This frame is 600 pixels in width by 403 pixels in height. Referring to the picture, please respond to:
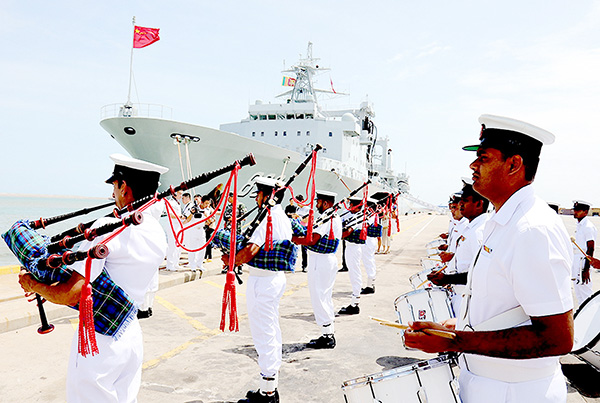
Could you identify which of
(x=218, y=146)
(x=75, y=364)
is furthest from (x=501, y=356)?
(x=218, y=146)

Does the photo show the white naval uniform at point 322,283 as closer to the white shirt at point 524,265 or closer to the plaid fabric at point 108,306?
the plaid fabric at point 108,306

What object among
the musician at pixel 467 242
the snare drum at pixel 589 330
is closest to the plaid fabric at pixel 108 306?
the musician at pixel 467 242

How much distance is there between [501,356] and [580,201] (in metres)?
7.36

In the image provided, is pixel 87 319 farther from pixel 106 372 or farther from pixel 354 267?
pixel 354 267

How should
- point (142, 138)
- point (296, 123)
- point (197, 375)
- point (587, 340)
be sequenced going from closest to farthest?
point (587, 340), point (197, 375), point (142, 138), point (296, 123)

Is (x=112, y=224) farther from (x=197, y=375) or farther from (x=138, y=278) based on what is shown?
(x=197, y=375)

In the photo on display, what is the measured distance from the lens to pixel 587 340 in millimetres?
4051

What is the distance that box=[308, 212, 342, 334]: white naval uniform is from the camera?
552 centimetres

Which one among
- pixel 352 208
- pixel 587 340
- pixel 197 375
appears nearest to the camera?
pixel 587 340

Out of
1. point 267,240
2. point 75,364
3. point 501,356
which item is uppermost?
point 501,356

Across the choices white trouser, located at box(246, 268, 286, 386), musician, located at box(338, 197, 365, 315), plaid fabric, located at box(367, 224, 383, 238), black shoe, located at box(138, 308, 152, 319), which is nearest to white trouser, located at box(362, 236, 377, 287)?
plaid fabric, located at box(367, 224, 383, 238)

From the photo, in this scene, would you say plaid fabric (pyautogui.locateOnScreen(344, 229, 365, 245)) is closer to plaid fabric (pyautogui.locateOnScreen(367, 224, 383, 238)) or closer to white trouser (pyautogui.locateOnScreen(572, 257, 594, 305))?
plaid fabric (pyautogui.locateOnScreen(367, 224, 383, 238))

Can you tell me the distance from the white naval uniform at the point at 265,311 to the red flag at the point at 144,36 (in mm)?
13467

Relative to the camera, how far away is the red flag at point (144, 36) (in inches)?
592
